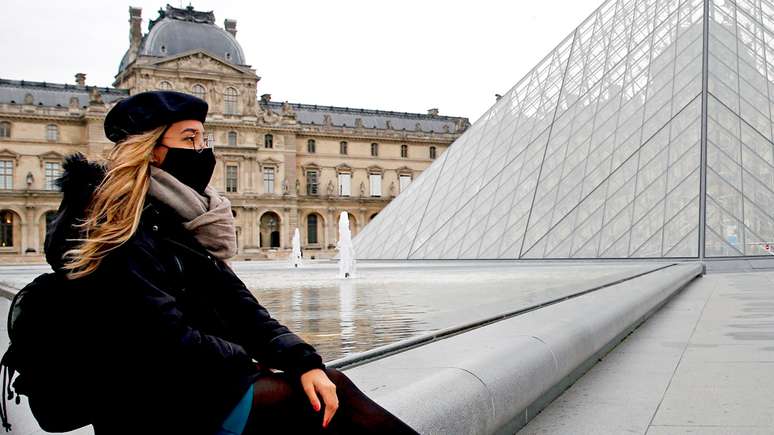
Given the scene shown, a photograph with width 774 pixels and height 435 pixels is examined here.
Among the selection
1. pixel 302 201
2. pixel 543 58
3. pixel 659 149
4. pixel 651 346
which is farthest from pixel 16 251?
pixel 651 346

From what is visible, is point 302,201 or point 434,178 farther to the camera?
point 302,201

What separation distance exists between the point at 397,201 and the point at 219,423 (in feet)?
88.5

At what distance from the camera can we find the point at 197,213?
2.29 metres

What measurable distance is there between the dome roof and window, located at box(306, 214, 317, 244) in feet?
42.2

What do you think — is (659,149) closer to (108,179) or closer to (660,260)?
(660,260)

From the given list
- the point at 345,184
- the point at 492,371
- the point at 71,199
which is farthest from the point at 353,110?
the point at 71,199

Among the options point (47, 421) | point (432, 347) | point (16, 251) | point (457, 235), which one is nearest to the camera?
point (47, 421)

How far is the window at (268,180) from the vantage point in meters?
62.7

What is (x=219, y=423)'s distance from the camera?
200 cm

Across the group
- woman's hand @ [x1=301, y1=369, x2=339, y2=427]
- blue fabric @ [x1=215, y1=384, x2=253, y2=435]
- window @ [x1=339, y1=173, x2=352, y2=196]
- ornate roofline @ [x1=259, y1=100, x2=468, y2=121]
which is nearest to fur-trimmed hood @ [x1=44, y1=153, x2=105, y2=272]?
blue fabric @ [x1=215, y1=384, x2=253, y2=435]

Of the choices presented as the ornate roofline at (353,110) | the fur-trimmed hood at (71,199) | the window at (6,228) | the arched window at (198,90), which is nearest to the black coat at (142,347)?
the fur-trimmed hood at (71,199)

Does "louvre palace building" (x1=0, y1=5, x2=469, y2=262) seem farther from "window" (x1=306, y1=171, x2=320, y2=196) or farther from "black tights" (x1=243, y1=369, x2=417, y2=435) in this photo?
"black tights" (x1=243, y1=369, x2=417, y2=435)

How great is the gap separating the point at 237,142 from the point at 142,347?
6047cm

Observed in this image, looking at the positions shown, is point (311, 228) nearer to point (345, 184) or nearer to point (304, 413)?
point (345, 184)
